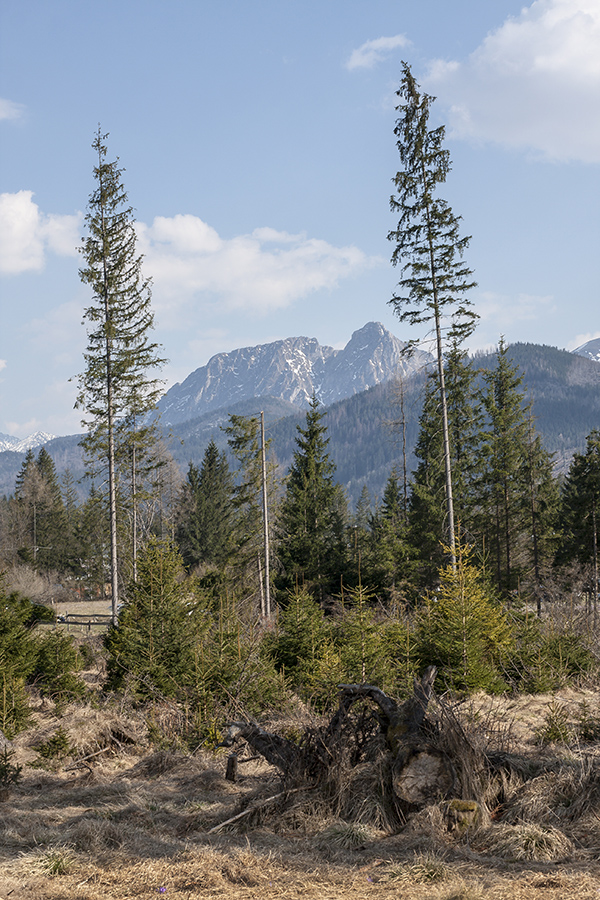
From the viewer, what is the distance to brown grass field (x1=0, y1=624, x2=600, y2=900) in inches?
185

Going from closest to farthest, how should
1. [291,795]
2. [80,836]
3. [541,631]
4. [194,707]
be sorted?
[80,836]
[291,795]
[194,707]
[541,631]

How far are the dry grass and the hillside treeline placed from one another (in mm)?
3066

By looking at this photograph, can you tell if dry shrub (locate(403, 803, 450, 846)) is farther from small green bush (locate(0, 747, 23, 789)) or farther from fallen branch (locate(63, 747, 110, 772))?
fallen branch (locate(63, 747, 110, 772))

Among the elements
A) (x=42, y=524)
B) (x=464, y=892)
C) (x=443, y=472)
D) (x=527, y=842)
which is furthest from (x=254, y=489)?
A: (x=42, y=524)

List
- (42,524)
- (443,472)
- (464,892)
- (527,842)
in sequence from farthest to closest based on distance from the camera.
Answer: (42,524)
(443,472)
(527,842)
(464,892)

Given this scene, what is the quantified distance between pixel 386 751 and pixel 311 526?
84.2 feet

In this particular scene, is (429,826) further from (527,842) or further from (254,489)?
(254,489)

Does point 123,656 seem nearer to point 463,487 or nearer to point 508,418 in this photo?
point 463,487

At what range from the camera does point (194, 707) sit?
36.8 feet

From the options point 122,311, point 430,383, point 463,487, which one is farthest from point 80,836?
point 463,487

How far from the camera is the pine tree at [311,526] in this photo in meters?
30.2

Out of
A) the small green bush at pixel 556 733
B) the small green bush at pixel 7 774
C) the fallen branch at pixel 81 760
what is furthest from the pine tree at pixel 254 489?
the small green bush at pixel 556 733

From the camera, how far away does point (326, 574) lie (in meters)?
30.4

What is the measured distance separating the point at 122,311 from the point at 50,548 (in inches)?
1614
